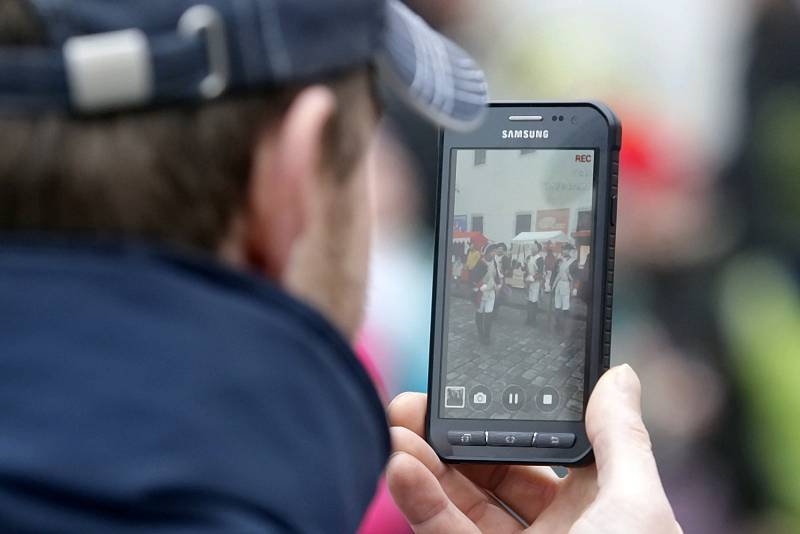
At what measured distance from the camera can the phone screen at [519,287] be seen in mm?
1361

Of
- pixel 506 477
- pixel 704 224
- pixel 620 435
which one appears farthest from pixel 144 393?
pixel 704 224

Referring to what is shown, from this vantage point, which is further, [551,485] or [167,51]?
[551,485]

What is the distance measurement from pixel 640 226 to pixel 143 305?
2123 millimetres

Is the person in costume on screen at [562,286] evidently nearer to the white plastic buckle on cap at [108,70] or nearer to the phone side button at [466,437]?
the phone side button at [466,437]

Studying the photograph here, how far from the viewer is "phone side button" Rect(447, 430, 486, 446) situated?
1.38 meters

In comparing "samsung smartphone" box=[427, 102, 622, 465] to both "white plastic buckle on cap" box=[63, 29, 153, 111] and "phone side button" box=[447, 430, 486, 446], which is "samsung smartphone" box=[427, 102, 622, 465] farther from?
"white plastic buckle on cap" box=[63, 29, 153, 111]

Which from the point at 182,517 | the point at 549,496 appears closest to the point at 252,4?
the point at 182,517

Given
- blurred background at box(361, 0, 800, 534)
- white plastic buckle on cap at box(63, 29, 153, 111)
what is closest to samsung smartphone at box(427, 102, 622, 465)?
white plastic buckle on cap at box(63, 29, 153, 111)

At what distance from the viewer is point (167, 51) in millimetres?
745

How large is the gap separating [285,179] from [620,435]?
1.98 feet

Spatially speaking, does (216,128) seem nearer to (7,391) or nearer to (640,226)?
(7,391)

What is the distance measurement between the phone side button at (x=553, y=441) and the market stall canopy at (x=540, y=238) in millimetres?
217

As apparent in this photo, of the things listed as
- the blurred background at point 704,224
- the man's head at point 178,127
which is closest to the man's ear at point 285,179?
the man's head at point 178,127

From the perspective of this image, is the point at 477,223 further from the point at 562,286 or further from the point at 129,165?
the point at 129,165
